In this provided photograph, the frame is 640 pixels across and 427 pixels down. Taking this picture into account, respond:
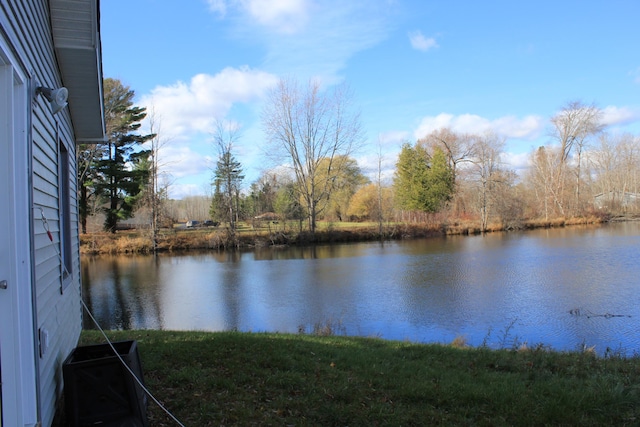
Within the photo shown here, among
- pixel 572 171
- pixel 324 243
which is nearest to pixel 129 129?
pixel 324 243

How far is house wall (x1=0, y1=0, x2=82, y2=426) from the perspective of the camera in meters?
2.75

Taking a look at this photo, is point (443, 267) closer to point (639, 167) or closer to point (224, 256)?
point (224, 256)

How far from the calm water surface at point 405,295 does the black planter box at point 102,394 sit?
6685 millimetres

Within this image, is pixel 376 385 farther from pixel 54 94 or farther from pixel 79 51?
pixel 79 51

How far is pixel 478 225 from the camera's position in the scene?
120 feet

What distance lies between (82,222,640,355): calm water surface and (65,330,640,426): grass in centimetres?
357

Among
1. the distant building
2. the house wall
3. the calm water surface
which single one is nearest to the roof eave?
the house wall

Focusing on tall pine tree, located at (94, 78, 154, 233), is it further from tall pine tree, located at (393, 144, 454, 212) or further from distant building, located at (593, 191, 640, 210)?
distant building, located at (593, 191, 640, 210)

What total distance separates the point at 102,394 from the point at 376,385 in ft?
8.08

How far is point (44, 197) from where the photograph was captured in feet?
11.5

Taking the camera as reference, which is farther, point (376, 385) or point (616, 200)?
point (616, 200)

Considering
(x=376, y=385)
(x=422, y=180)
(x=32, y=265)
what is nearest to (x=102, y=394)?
(x=32, y=265)

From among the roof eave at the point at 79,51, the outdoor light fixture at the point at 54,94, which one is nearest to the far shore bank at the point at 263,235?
the roof eave at the point at 79,51

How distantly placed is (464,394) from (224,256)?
73.6 ft
